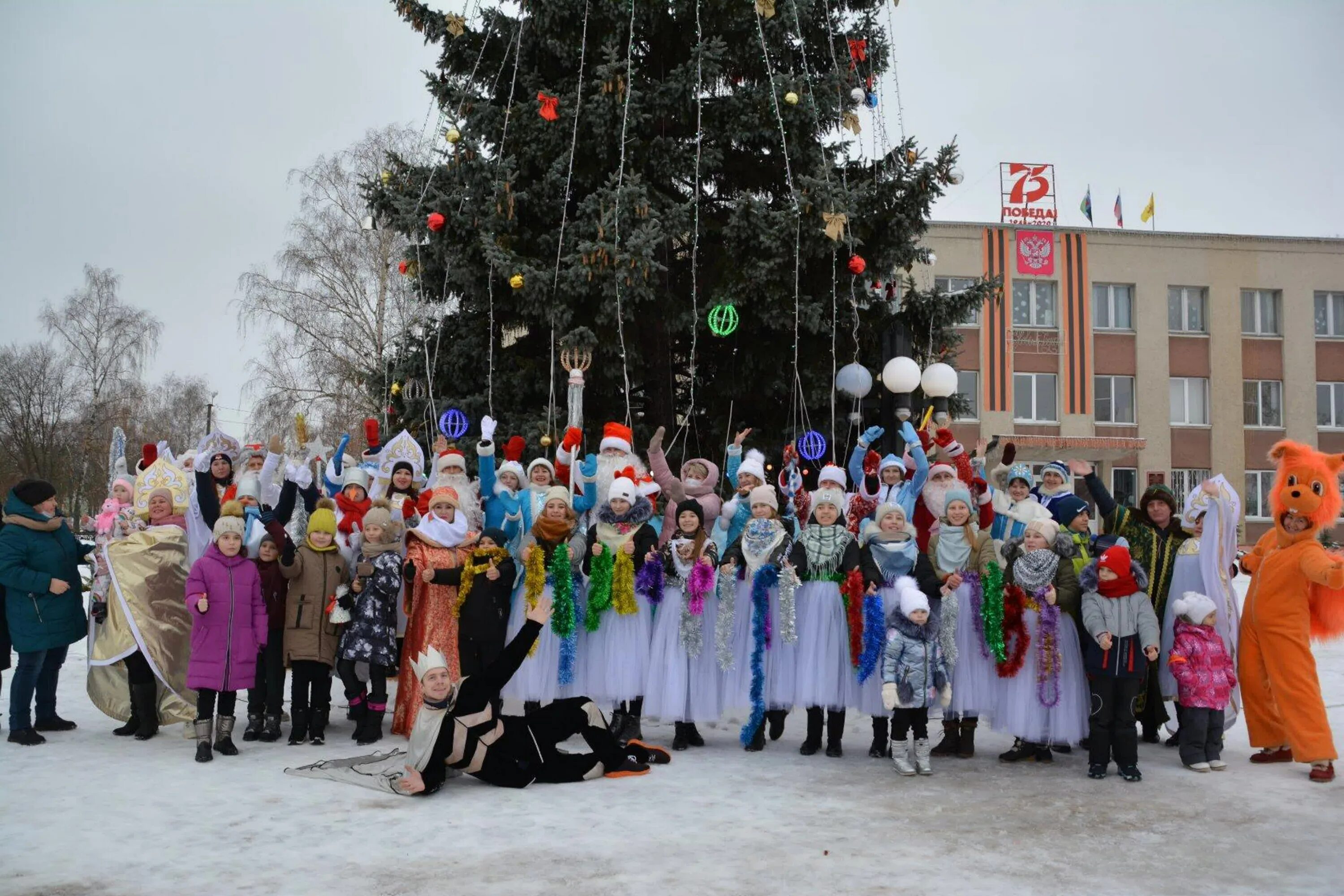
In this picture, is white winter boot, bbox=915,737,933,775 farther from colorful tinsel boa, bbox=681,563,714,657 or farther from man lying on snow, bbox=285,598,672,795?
man lying on snow, bbox=285,598,672,795

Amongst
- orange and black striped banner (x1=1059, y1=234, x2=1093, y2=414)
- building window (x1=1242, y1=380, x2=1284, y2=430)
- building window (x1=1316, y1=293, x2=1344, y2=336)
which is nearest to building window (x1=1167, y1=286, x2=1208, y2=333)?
building window (x1=1242, y1=380, x2=1284, y2=430)

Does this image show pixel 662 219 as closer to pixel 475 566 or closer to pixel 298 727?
pixel 475 566

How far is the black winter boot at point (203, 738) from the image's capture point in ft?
23.2

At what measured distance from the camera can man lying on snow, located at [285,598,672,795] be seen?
629 centimetres

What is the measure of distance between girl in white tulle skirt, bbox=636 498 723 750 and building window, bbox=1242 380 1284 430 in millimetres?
31158

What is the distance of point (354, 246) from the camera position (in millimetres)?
23922

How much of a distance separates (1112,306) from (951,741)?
28795mm

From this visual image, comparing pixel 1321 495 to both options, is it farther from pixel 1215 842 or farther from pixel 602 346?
pixel 602 346

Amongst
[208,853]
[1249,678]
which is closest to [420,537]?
[208,853]

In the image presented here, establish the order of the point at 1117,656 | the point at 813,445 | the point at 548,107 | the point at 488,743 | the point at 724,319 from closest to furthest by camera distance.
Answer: the point at 488,743 → the point at 1117,656 → the point at 813,445 → the point at 724,319 → the point at 548,107

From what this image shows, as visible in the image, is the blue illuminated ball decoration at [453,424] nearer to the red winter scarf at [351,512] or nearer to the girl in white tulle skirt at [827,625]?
the red winter scarf at [351,512]

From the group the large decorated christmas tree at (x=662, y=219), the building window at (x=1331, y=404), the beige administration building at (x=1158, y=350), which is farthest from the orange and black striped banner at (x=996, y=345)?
the large decorated christmas tree at (x=662, y=219)

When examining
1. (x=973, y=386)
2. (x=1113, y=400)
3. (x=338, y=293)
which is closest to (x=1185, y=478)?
(x=1113, y=400)

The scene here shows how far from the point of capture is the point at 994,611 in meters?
7.28
